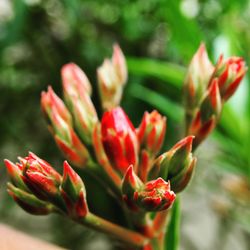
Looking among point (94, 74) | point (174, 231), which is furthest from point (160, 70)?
point (174, 231)

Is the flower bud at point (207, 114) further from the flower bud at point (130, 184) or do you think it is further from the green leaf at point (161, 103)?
the green leaf at point (161, 103)

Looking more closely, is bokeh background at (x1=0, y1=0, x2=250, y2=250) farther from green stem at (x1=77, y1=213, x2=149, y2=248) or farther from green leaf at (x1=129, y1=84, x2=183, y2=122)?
green stem at (x1=77, y1=213, x2=149, y2=248)

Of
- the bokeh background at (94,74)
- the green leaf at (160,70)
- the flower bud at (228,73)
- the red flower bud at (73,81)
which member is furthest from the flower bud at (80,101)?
the bokeh background at (94,74)

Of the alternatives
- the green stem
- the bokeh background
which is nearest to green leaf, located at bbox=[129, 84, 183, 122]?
the bokeh background

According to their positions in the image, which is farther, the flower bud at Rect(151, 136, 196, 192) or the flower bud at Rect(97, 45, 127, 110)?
the flower bud at Rect(97, 45, 127, 110)

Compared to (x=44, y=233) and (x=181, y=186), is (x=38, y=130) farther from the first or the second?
(x=181, y=186)

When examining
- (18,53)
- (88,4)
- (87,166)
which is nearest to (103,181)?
(87,166)

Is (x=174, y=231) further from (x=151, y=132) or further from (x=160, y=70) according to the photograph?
(x=160, y=70)

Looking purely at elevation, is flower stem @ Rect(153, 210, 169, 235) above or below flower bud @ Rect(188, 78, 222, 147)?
below
